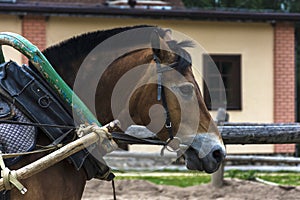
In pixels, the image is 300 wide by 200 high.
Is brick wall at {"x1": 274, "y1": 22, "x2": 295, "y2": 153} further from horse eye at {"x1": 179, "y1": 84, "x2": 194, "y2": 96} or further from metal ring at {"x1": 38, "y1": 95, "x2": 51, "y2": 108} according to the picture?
metal ring at {"x1": 38, "y1": 95, "x2": 51, "y2": 108}

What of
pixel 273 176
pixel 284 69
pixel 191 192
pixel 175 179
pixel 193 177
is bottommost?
pixel 273 176

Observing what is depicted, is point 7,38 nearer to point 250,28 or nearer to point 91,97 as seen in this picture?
point 91,97

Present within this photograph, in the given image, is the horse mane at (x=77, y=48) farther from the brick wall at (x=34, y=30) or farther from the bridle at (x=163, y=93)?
the brick wall at (x=34, y=30)

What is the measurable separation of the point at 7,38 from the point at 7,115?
18.2 inches

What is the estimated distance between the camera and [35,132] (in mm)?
3666

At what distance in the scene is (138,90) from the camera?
3.85 metres

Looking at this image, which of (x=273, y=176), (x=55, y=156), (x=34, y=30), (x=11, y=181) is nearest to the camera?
(x=11, y=181)

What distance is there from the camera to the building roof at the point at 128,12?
44.5ft

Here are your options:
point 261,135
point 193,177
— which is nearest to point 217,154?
point 261,135

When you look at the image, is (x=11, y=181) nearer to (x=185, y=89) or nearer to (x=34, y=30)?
(x=185, y=89)

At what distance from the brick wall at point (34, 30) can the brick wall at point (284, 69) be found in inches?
212

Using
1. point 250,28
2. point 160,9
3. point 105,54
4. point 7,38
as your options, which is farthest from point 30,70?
point 250,28

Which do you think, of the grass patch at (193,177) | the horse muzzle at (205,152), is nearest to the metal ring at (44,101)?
the horse muzzle at (205,152)

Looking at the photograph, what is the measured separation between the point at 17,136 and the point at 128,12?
10.7 m
